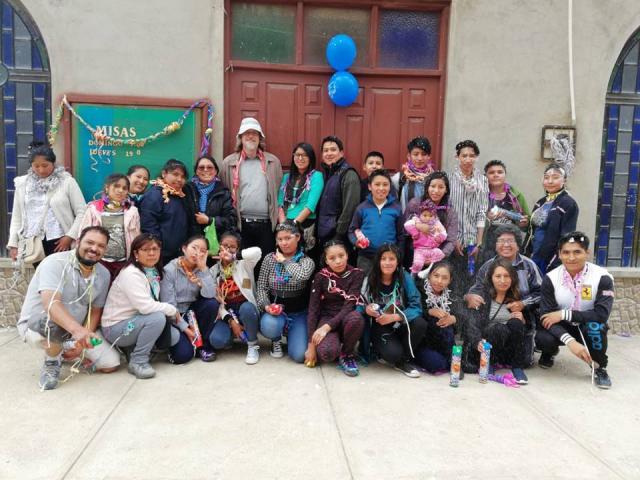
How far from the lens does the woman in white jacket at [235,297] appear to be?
4.19 m

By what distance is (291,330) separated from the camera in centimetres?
424

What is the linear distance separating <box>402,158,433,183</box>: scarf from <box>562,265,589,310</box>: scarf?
1470 mm

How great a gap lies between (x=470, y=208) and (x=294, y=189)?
1.61 m

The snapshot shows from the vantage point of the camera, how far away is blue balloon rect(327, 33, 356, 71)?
5005 mm

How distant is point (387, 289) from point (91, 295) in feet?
7.33

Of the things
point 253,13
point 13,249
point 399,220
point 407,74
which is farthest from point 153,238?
point 407,74

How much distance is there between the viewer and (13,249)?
4.73 m

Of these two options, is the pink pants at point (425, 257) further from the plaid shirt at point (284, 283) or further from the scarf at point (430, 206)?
the plaid shirt at point (284, 283)

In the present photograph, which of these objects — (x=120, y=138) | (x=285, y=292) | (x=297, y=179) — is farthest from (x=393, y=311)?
(x=120, y=138)

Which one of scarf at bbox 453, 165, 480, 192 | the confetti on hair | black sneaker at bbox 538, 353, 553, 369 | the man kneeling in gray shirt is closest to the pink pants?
scarf at bbox 453, 165, 480, 192

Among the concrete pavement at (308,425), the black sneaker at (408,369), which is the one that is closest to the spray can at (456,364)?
the concrete pavement at (308,425)

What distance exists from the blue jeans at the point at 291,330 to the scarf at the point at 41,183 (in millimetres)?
2231

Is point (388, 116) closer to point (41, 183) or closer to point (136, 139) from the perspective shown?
point (136, 139)

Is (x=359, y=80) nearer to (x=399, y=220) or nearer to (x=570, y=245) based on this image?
(x=399, y=220)
